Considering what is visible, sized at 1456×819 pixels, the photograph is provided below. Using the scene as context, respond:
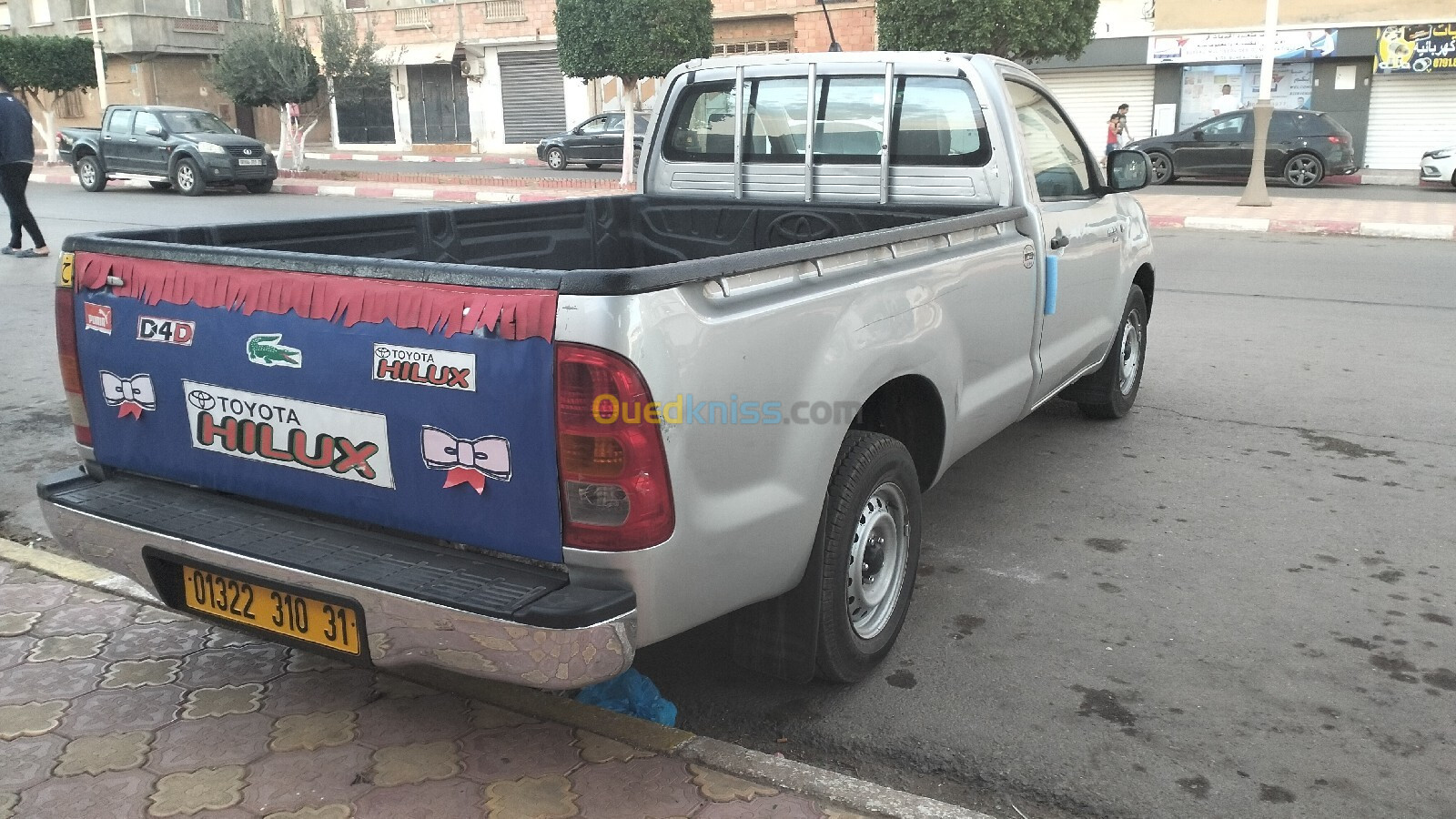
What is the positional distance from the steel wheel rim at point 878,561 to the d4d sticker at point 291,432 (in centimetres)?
132

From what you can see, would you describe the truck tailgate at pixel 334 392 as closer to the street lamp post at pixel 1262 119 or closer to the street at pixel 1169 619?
the street at pixel 1169 619

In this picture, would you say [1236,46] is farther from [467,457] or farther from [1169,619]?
[467,457]

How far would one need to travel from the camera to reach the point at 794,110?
16.0 feet

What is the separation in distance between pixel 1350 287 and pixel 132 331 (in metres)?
10.2

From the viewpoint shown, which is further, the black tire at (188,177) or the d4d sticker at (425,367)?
the black tire at (188,177)

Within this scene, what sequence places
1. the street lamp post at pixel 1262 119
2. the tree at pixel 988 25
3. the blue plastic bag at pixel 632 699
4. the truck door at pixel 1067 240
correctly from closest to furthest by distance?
the blue plastic bag at pixel 632 699
the truck door at pixel 1067 240
the street lamp post at pixel 1262 119
the tree at pixel 988 25

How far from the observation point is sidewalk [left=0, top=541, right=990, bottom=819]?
8.95 ft

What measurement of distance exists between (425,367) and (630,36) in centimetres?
2080

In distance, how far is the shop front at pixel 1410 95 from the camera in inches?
926

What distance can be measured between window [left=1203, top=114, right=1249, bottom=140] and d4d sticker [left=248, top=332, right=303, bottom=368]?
21388 mm

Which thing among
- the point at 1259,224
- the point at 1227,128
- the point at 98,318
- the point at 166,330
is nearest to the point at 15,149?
the point at 98,318

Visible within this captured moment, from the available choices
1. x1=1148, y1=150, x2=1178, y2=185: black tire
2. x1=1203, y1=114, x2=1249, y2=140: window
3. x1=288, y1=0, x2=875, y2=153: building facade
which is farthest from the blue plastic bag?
x1=288, y1=0, x2=875, y2=153: building facade

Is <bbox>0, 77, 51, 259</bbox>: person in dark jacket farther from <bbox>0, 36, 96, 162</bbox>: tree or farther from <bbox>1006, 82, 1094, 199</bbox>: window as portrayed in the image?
<bbox>0, 36, 96, 162</bbox>: tree

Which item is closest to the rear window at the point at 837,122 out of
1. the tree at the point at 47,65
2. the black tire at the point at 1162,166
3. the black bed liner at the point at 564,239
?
the black bed liner at the point at 564,239
